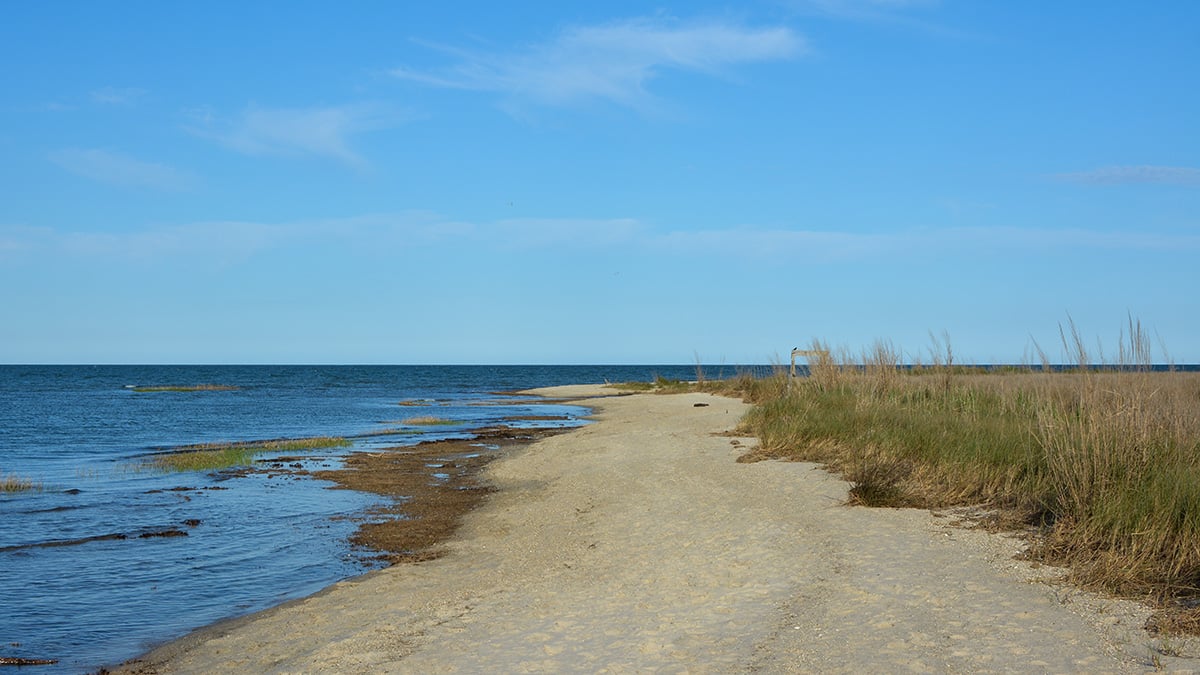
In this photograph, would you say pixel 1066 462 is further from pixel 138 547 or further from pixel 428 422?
pixel 428 422

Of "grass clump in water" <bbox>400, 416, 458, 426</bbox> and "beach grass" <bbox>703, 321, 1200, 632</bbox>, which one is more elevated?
"beach grass" <bbox>703, 321, 1200, 632</bbox>

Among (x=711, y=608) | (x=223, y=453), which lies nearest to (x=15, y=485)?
(x=223, y=453)

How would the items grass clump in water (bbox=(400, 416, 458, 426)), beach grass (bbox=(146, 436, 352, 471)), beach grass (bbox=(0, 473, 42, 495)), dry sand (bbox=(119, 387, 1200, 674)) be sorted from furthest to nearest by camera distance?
grass clump in water (bbox=(400, 416, 458, 426)), beach grass (bbox=(146, 436, 352, 471)), beach grass (bbox=(0, 473, 42, 495)), dry sand (bbox=(119, 387, 1200, 674))

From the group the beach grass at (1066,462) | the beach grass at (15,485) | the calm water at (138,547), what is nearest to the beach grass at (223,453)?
the calm water at (138,547)

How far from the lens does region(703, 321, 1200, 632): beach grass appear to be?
866cm

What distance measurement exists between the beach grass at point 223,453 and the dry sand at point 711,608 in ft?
44.4

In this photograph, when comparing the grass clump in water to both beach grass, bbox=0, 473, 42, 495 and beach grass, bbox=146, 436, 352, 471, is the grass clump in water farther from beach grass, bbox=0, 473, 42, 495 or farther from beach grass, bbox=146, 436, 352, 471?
beach grass, bbox=0, 473, 42, 495

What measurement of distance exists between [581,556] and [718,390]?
38.0 metres

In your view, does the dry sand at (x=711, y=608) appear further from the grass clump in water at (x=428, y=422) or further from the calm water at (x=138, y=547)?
the grass clump in water at (x=428, y=422)

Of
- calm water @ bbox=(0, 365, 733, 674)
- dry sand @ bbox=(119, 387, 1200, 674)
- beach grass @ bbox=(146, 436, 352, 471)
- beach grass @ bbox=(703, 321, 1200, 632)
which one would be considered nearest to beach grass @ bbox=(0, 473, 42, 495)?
calm water @ bbox=(0, 365, 733, 674)

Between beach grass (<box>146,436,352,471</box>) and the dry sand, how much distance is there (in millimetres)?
13537

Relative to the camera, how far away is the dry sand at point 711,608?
7297 mm

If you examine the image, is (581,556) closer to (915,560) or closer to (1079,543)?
(915,560)

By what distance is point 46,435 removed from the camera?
3581 cm
